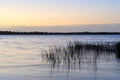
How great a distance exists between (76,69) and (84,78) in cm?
264

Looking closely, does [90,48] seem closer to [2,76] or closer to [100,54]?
[100,54]

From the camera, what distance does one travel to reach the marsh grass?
17.5m

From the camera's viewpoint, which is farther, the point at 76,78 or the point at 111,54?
the point at 111,54

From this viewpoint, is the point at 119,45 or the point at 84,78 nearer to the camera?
the point at 84,78

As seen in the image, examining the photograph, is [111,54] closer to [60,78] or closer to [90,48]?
[90,48]

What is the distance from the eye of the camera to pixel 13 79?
1201 cm

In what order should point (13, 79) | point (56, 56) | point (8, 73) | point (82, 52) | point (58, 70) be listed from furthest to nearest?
point (82, 52)
point (56, 56)
point (58, 70)
point (8, 73)
point (13, 79)

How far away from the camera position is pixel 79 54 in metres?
20.2

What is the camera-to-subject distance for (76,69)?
15062 millimetres

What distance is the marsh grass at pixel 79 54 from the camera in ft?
57.3

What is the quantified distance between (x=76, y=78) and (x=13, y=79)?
8.22ft

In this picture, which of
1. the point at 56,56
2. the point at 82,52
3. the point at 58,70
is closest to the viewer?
the point at 58,70

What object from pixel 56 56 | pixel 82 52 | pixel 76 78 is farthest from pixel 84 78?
pixel 82 52

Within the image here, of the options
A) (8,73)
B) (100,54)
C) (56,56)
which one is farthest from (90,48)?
(8,73)
